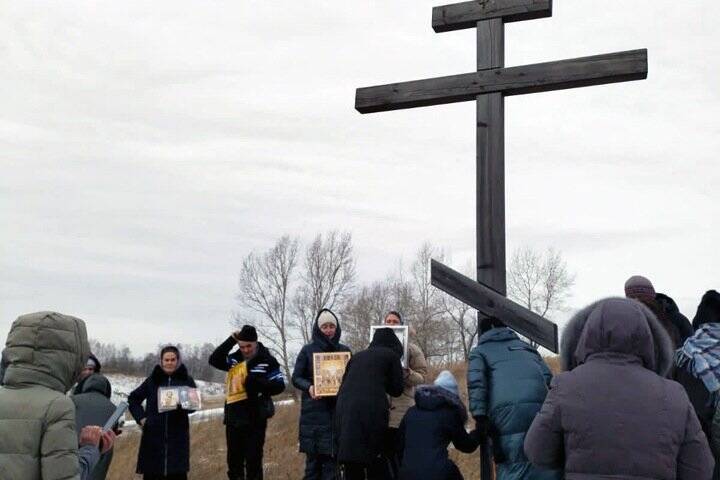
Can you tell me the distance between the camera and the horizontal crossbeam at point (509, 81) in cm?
675

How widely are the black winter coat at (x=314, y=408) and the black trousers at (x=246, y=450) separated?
2.51 ft

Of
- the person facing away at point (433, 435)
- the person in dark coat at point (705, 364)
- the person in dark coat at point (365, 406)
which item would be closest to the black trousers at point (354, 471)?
the person in dark coat at point (365, 406)

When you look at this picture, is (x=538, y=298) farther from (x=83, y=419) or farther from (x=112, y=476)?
(x=83, y=419)

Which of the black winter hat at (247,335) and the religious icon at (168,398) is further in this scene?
the black winter hat at (247,335)

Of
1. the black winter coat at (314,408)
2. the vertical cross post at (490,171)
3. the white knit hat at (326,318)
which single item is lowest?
the black winter coat at (314,408)

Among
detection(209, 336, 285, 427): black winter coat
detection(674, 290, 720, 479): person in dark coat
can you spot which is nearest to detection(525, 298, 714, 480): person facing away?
detection(674, 290, 720, 479): person in dark coat

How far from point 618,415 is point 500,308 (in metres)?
2.76

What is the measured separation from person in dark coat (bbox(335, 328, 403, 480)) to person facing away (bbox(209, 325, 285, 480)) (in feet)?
6.16

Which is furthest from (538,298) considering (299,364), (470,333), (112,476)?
(299,364)

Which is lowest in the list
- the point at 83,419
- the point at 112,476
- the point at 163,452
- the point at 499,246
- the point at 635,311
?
the point at 112,476

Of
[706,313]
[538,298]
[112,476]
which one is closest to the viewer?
[706,313]

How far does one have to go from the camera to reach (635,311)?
416cm

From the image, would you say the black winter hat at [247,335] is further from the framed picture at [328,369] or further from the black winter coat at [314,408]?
the framed picture at [328,369]

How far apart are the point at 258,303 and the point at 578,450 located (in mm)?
51077
